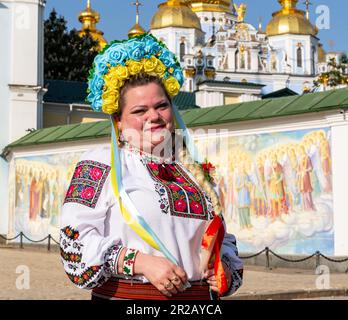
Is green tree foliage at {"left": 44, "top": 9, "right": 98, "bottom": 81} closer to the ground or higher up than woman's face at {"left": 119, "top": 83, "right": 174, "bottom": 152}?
higher up

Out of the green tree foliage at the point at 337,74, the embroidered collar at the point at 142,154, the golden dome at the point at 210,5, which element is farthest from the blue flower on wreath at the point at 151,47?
the golden dome at the point at 210,5

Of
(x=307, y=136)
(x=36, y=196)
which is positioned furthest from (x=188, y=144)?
(x=36, y=196)

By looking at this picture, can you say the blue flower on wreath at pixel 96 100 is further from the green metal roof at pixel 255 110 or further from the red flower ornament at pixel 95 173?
the green metal roof at pixel 255 110

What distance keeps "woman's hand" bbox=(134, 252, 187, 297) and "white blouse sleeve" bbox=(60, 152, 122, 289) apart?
0.10 meters

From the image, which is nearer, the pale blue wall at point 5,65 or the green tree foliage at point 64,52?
the pale blue wall at point 5,65

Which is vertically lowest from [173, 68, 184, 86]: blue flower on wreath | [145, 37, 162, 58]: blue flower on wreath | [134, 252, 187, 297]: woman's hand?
[134, 252, 187, 297]: woman's hand

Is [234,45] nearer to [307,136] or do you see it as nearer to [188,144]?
[307,136]

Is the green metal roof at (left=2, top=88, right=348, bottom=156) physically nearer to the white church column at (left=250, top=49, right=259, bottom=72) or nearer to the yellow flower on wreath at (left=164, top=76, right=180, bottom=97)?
the yellow flower on wreath at (left=164, top=76, right=180, bottom=97)

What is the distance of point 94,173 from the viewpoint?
3.36 meters

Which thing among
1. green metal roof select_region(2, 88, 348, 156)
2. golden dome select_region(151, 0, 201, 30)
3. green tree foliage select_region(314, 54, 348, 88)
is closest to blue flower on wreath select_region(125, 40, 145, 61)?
green metal roof select_region(2, 88, 348, 156)

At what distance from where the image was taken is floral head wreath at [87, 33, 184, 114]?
→ 3520 millimetres

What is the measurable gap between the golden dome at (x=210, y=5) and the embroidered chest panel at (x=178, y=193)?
Result: 91.1 meters

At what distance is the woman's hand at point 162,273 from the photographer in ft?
10.4

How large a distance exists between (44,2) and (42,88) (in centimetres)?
299
